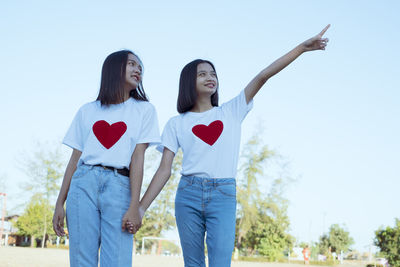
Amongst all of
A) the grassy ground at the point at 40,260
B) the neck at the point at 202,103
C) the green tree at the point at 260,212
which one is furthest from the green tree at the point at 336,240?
the neck at the point at 202,103

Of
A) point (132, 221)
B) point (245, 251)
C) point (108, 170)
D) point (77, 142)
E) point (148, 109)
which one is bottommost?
point (245, 251)

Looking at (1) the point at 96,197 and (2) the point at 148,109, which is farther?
(2) the point at 148,109

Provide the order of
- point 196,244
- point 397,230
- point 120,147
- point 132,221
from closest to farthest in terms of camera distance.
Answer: point 132,221 → point 120,147 → point 196,244 → point 397,230

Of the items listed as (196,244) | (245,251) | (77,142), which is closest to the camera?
(77,142)

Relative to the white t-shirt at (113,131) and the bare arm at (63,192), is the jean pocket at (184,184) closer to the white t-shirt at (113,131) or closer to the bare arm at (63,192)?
the white t-shirt at (113,131)

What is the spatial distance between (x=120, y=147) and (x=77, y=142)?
39 centimetres

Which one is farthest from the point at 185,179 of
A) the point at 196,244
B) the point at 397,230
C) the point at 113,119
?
the point at 397,230

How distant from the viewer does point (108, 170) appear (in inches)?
114

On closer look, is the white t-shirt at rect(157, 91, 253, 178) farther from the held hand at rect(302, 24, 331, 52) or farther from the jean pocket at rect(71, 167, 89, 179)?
the jean pocket at rect(71, 167, 89, 179)

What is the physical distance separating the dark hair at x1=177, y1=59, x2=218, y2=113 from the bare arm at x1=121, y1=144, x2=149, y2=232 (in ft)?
2.89

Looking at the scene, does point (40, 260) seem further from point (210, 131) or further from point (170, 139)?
point (210, 131)

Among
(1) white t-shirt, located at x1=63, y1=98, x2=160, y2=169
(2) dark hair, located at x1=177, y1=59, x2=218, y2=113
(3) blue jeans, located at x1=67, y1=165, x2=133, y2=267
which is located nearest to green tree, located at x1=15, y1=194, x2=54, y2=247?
(2) dark hair, located at x1=177, y1=59, x2=218, y2=113

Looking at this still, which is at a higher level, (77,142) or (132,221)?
(77,142)

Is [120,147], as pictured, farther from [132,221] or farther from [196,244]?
[196,244]
